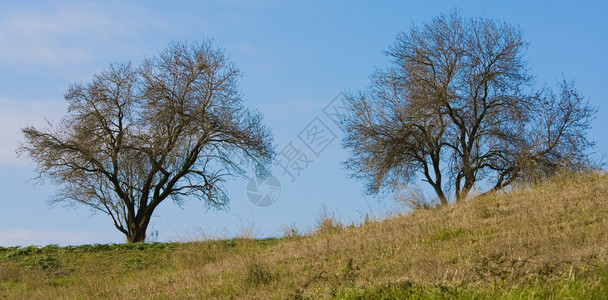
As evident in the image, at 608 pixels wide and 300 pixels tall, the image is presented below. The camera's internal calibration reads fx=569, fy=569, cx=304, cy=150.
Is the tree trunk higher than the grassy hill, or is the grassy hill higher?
the tree trunk

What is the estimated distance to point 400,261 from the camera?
9531 mm

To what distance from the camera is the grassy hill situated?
7078 mm

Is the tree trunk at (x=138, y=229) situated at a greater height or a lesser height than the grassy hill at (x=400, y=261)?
greater

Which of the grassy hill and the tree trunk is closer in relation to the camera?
the grassy hill

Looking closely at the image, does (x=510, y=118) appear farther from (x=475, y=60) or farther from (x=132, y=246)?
(x=132, y=246)

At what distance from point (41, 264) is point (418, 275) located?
11.3m

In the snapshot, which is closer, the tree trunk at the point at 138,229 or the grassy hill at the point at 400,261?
the grassy hill at the point at 400,261

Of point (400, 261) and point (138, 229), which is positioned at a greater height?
point (138, 229)

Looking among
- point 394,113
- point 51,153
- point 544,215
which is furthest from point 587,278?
point 51,153

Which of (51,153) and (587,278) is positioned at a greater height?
(51,153)

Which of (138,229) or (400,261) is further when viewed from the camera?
(138,229)

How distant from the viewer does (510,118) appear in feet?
78.4

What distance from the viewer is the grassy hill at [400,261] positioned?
7.08 metres

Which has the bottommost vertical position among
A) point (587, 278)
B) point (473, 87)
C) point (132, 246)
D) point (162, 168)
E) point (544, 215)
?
A: point (587, 278)
